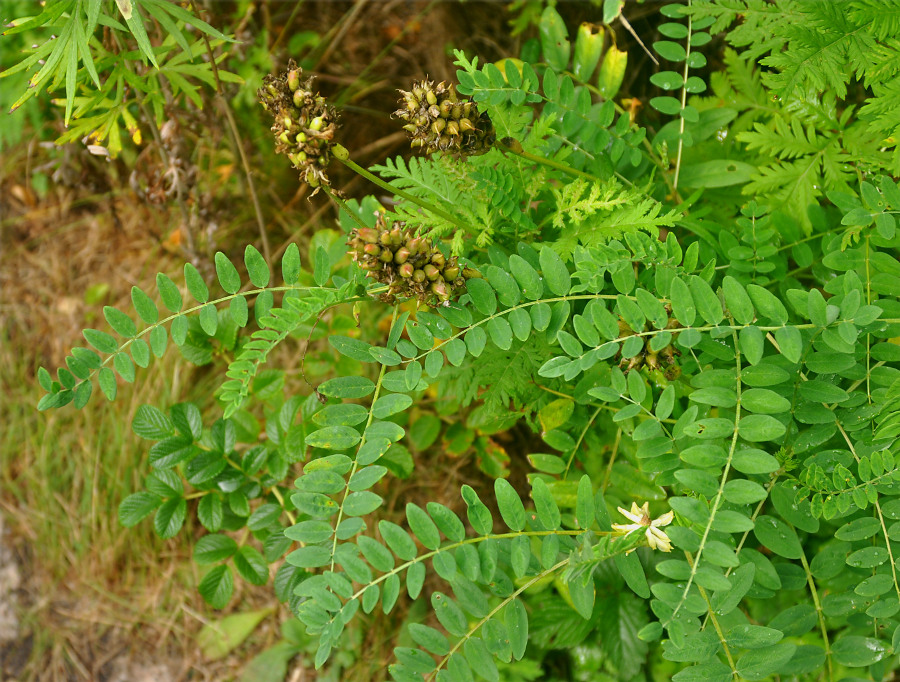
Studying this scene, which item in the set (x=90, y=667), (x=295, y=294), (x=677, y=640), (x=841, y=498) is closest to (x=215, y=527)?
(x=295, y=294)

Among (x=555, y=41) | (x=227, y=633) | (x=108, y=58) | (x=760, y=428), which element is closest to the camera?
(x=760, y=428)

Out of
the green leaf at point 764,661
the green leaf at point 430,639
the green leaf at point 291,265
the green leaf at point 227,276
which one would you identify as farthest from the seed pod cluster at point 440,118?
the green leaf at point 764,661

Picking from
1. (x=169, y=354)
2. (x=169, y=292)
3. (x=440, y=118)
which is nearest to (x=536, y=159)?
(x=440, y=118)

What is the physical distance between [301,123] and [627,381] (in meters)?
0.68

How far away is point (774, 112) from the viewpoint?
145cm

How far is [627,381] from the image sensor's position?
3.75 ft

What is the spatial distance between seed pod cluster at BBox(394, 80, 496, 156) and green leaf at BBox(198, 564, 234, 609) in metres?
1.11

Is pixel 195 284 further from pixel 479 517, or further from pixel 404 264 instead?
pixel 479 517

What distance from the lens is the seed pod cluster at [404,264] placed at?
1018 millimetres

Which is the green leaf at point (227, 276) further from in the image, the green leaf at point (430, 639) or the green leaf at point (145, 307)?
the green leaf at point (430, 639)

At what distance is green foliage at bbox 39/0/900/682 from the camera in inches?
40.5

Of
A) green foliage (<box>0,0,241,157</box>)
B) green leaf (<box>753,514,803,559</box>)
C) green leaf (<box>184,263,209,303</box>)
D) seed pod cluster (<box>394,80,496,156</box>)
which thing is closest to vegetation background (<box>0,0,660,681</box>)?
green foliage (<box>0,0,241,157</box>)

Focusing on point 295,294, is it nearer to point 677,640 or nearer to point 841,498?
point 677,640

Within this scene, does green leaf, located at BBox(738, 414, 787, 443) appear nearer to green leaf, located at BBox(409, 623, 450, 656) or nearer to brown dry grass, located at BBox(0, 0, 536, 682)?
green leaf, located at BBox(409, 623, 450, 656)
